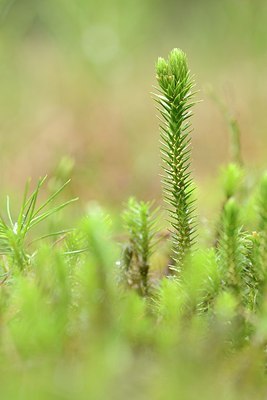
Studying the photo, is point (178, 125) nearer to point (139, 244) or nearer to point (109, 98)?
point (139, 244)

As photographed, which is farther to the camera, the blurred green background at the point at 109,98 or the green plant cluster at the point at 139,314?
the blurred green background at the point at 109,98

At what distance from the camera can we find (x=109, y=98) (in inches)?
117

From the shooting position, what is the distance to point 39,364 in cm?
56

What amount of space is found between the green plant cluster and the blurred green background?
34.6 inches

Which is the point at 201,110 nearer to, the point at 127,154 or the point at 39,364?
the point at 127,154

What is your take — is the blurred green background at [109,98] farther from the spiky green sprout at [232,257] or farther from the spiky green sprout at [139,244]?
the spiky green sprout at [232,257]

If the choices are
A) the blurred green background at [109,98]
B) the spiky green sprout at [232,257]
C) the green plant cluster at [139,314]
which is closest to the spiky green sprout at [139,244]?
the green plant cluster at [139,314]

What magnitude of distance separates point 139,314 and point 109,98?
2388mm

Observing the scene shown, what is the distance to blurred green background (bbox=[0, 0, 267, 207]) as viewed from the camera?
6.98ft

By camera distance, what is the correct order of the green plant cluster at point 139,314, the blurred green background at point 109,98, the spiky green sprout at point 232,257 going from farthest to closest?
1. the blurred green background at point 109,98
2. the spiky green sprout at point 232,257
3. the green plant cluster at point 139,314

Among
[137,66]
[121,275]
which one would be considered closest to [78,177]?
[121,275]

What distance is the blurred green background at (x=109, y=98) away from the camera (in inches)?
83.7

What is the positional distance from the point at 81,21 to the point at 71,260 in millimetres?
2370

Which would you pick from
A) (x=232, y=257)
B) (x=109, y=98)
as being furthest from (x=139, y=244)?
(x=109, y=98)
